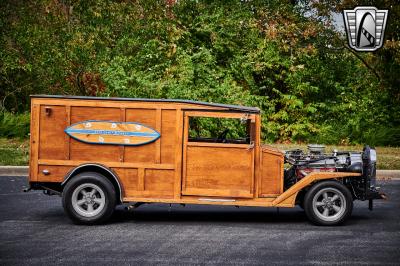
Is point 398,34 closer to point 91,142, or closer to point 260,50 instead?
point 260,50

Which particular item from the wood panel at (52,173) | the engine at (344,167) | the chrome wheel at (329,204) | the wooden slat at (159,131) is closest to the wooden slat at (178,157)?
the wooden slat at (159,131)

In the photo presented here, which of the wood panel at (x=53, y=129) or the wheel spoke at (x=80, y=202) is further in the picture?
the wood panel at (x=53, y=129)

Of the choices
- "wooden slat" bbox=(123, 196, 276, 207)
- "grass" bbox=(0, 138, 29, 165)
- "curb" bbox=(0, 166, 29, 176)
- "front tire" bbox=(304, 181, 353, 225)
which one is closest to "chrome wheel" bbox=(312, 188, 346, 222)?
"front tire" bbox=(304, 181, 353, 225)

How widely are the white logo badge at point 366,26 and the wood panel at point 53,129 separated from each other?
13.6 m

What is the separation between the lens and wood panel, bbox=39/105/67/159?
10.4 m

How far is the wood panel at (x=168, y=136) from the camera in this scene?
408 inches

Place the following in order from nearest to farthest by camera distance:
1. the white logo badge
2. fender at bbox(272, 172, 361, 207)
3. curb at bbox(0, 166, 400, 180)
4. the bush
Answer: fender at bbox(272, 172, 361, 207)
curb at bbox(0, 166, 400, 180)
the white logo badge
the bush

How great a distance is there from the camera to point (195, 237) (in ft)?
30.6

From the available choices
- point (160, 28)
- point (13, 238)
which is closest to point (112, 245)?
point (13, 238)

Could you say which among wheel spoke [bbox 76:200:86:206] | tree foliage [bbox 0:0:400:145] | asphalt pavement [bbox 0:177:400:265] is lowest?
asphalt pavement [bbox 0:177:400:265]

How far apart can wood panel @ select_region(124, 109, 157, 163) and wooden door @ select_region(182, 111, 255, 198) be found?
0.49 meters

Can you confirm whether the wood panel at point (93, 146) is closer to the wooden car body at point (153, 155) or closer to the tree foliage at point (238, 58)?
the wooden car body at point (153, 155)

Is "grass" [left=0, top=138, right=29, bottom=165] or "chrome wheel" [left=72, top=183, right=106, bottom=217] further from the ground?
"grass" [left=0, top=138, right=29, bottom=165]

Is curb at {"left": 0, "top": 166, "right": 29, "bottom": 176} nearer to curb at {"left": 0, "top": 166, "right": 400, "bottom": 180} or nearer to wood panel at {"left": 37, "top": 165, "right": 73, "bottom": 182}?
curb at {"left": 0, "top": 166, "right": 400, "bottom": 180}
